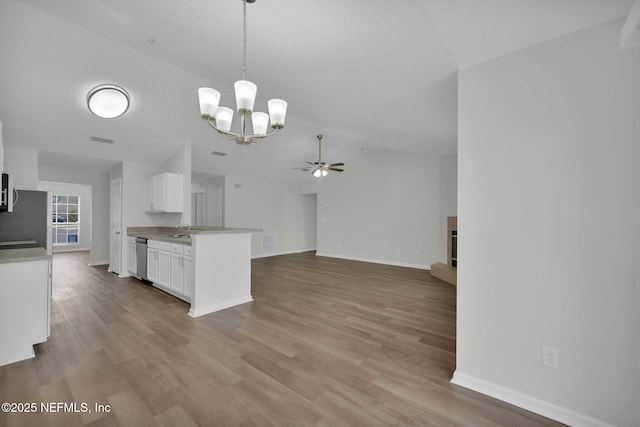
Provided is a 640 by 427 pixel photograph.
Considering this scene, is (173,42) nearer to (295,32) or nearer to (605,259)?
(295,32)

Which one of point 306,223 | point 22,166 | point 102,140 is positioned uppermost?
point 102,140

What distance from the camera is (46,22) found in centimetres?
263

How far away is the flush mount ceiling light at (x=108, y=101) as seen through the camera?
363 centimetres

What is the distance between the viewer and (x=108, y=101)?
3908 mm

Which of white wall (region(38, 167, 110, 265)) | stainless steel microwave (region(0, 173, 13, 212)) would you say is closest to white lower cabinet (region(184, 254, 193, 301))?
stainless steel microwave (region(0, 173, 13, 212))

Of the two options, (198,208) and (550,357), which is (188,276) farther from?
(198,208)

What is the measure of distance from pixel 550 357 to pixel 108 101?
18.9 feet

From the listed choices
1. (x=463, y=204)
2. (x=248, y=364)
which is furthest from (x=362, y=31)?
(x=248, y=364)

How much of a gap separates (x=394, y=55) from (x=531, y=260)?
1831 mm

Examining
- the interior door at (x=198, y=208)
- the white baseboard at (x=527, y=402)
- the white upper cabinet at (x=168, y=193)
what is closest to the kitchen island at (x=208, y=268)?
the white upper cabinet at (x=168, y=193)

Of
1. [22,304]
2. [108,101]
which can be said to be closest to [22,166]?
[108,101]

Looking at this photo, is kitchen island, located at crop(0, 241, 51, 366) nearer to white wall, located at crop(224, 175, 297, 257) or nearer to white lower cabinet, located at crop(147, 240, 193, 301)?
white lower cabinet, located at crop(147, 240, 193, 301)

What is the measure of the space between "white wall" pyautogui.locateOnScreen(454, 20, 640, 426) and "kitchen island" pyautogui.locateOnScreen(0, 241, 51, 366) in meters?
3.77

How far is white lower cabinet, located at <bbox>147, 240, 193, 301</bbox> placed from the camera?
3744mm
